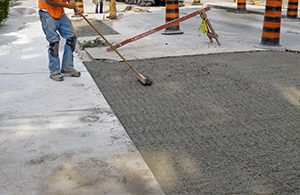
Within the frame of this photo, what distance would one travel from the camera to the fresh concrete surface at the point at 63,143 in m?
2.74

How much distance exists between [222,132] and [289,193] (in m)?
1.08

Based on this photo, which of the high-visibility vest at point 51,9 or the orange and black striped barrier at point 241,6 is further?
the orange and black striped barrier at point 241,6

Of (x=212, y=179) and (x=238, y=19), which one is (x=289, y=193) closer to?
(x=212, y=179)

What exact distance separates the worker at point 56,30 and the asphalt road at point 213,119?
1.43ft

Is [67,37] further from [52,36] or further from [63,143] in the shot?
[63,143]

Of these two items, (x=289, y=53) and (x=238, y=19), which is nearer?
(x=289, y=53)

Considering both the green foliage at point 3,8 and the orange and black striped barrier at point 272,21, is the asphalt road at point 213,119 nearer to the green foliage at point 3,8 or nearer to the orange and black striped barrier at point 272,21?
the orange and black striped barrier at point 272,21

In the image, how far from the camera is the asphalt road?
9.31ft

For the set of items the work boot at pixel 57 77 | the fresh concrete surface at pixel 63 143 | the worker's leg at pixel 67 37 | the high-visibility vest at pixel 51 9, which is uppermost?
the high-visibility vest at pixel 51 9

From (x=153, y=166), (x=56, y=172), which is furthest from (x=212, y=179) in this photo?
(x=56, y=172)

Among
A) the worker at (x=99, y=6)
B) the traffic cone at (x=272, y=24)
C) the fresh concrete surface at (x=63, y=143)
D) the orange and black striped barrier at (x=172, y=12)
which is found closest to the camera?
the fresh concrete surface at (x=63, y=143)

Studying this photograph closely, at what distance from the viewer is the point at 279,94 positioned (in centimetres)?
470

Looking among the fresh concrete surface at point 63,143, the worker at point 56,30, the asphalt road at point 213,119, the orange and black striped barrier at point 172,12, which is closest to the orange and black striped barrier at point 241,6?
the orange and black striped barrier at point 172,12

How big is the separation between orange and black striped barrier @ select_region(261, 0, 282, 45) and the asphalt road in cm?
100
